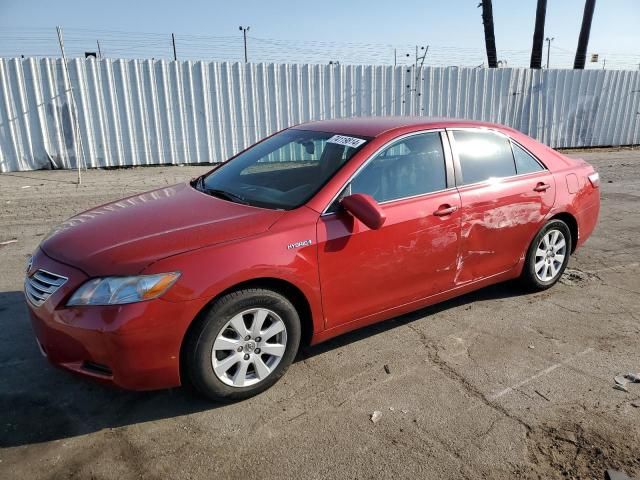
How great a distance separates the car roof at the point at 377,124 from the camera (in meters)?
3.71

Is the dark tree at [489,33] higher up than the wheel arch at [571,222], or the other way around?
the dark tree at [489,33]

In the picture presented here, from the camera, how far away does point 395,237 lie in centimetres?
336

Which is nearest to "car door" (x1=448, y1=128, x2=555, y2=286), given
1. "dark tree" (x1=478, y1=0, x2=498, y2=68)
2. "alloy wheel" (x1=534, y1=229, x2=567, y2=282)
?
"alloy wheel" (x1=534, y1=229, x2=567, y2=282)

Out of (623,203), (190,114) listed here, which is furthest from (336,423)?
(190,114)

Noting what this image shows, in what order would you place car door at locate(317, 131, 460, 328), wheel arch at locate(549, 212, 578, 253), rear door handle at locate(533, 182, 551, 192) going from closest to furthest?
car door at locate(317, 131, 460, 328) → rear door handle at locate(533, 182, 551, 192) → wheel arch at locate(549, 212, 578, 253)

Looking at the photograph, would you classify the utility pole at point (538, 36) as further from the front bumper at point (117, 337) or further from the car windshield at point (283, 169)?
the front bumper at point (117, 337)

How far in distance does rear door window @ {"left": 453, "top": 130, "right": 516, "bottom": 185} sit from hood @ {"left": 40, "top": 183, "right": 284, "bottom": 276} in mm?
1672

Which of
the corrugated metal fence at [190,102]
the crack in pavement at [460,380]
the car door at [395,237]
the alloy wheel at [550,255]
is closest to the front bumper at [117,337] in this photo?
the car door at [395,237]

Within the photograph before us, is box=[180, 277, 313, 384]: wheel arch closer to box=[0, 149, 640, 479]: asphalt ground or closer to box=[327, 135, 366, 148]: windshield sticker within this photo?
box=[0, 149, 640, 479]: asphalt ground

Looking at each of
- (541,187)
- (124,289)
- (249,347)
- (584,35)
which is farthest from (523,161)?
A: (584,35)

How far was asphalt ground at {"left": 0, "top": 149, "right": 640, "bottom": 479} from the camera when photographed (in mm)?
2500

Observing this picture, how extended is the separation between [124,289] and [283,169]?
1.75 m

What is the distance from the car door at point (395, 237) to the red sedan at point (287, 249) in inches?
0.4

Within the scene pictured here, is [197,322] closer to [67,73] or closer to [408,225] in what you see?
[408,225]
